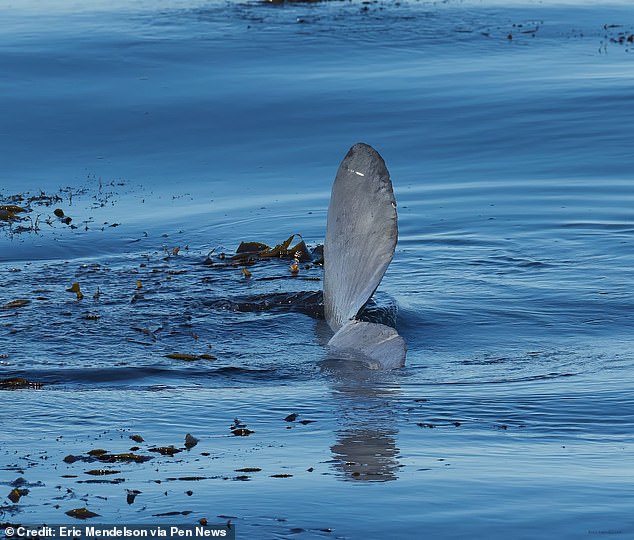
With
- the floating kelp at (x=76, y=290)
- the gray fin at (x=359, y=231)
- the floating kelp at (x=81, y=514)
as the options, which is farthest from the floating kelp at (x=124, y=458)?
the floating kelp at (x=76, y=290)

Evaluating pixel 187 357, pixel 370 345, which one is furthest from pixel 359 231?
pixel 187 357

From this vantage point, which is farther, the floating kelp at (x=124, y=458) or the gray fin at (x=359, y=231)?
the gray fin at (x=359, y=231)

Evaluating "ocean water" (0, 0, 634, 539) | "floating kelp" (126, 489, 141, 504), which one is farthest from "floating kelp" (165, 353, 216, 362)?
"floating kelp" (126, 489, 141, 504)

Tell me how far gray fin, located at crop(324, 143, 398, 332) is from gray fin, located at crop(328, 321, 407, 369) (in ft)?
0.58

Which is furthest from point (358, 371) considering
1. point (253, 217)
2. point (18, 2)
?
point (18, 2)

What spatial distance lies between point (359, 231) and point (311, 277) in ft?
5.58

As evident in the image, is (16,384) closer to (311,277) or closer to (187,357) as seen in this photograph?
(187,357)

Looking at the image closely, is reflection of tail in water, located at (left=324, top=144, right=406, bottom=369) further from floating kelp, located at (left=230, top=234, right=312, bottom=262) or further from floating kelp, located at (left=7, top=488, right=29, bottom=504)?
floating kelp, located at (left=7, top=488, right=29, bottom=504)

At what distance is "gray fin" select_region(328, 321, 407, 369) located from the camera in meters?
6.48

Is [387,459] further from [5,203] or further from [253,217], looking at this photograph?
[5,203]

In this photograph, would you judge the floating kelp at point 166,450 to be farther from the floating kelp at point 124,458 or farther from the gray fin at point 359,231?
the gray fin at point 359,231

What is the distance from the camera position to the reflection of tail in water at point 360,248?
6605 millimetres

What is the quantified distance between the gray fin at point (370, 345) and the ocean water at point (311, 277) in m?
0.12

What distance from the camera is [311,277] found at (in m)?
8.52
